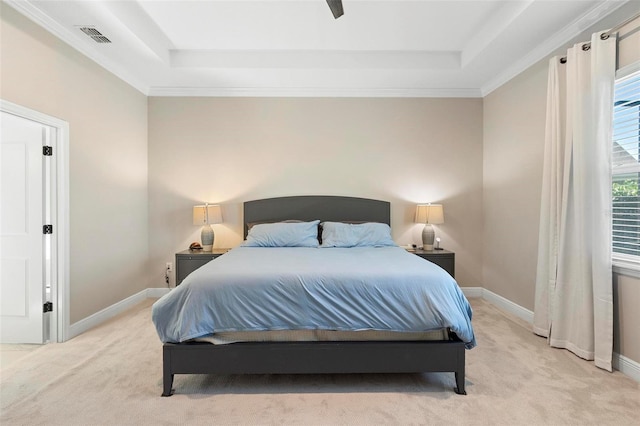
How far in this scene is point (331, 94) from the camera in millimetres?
4148

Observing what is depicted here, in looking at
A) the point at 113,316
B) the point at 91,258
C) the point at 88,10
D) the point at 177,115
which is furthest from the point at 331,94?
the point at 113,316

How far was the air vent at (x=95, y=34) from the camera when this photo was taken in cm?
276

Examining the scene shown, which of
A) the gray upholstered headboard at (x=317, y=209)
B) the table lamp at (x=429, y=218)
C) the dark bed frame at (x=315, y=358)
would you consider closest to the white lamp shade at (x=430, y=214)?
the table lamp at (x=429, y=218)

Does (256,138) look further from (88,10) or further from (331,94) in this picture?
(88,10)

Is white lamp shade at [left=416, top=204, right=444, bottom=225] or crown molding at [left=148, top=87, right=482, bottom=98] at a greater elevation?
crown molding at [left=148, top=87, right=482, bottom=98]

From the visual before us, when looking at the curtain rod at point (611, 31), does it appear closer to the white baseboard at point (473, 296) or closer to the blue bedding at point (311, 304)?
the blue bedding at point (311, 304)

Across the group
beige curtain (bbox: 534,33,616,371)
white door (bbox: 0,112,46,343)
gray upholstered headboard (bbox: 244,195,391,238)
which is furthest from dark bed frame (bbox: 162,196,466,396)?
gray upholstered headboard (bbox: 244,195,391,238)

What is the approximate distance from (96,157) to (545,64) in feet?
15.1

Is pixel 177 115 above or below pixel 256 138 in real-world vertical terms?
above

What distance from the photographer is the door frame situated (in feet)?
9.00

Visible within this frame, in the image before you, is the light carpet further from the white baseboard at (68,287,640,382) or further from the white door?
the white door

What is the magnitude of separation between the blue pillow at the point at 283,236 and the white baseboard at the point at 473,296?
1.57 meters

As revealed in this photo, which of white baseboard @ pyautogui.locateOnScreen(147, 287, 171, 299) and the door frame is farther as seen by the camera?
white baseboard @ pyautogui.locateOnScreen(147, 287, 171, 299)

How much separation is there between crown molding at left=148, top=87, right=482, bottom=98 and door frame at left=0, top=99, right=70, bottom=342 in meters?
1.60
